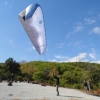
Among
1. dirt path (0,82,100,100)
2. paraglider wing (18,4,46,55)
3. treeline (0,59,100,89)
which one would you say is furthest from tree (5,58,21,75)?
paraglider wing (18,4,46,55)

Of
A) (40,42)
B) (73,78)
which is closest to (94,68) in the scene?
(40,42)

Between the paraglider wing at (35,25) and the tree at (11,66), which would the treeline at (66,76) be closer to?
the tree at (11,66)

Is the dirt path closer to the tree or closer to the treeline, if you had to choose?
the treeline

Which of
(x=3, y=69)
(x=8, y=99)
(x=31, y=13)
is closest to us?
(x=8, y=99)

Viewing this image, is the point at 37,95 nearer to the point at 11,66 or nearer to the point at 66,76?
the point at 66,76

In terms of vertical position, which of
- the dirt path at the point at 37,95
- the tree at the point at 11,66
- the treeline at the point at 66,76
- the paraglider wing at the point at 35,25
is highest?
the tree at the point at 11,66

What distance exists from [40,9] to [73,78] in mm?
56879

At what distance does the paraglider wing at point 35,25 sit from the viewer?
1268 cm

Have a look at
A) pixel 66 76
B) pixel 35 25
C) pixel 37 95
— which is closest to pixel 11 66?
pixel 66 76

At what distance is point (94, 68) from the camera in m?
37.4

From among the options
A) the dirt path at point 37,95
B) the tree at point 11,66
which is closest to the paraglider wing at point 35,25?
the dirt path at point 37,95

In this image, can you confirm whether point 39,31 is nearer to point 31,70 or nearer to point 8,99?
point 8,99

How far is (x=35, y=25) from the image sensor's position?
12836 millimetres

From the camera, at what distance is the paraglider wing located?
12.7 m
